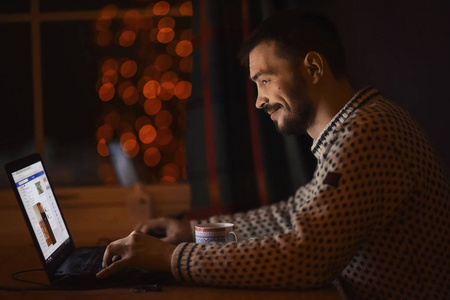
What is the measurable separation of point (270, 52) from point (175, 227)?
0.61 meters

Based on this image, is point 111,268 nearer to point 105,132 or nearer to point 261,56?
point 261,56

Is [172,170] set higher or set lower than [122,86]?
lower

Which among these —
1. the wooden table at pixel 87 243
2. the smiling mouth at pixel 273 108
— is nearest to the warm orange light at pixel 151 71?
the wooden table at pixel 87 243

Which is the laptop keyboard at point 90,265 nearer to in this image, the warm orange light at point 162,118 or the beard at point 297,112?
the beard at point 297,112

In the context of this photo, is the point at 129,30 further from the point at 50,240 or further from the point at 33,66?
the point at 50,240

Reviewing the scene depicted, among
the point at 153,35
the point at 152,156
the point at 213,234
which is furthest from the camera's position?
the point at 152,156

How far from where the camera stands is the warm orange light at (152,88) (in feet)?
7.78

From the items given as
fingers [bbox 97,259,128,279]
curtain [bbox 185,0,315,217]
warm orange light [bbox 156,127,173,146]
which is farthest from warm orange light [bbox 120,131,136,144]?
fingers [bbox 97,259,128,279]

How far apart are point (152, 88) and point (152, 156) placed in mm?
307

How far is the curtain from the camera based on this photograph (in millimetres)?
1944

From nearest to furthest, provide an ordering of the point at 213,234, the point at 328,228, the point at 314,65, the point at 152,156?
the point at 328,228 < the point at 213,234 < the point at 314,65 < the point at 152,156

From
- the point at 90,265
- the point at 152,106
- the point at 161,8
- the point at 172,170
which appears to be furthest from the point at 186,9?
the point at 90,265

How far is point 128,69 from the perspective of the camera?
2.41 m

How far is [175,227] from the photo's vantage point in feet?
5.42
